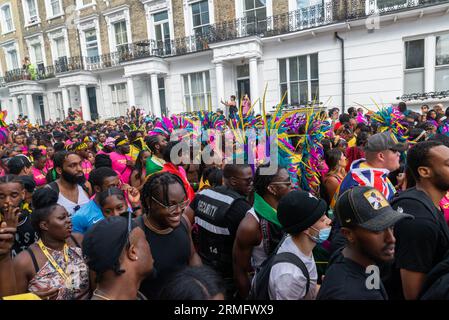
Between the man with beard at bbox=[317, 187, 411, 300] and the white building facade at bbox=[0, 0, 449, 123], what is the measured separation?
6.85 m

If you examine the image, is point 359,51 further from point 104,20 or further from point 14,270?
point 104,20

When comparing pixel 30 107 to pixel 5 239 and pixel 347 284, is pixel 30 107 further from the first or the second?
pixel 347 284

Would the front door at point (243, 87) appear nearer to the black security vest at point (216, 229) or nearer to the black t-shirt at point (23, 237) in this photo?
the black security vest at point (216, 229)

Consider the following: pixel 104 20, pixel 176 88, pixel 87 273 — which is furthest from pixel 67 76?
pixel 87 273

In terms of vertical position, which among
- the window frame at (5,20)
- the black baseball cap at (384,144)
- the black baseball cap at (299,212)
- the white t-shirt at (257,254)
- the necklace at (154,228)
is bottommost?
the white t-shirt at (257,254)

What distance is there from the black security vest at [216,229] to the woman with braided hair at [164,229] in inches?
13.0

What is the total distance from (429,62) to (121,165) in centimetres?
1166

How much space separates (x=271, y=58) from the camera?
14.4 metres

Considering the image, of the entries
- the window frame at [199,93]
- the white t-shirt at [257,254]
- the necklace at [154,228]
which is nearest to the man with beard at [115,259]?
the necklace at [154,228]

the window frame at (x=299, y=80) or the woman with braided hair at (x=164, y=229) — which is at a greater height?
the window frame at (x=299, y=80)

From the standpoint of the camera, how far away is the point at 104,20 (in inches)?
768

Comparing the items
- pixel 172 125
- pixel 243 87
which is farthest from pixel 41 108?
pixel 172 125

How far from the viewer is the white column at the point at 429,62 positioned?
37.7 feet
